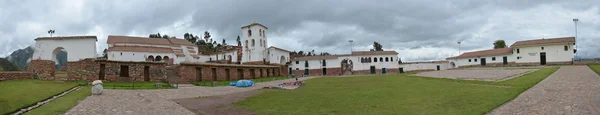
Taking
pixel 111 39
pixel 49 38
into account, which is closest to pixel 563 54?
pixel 49 38

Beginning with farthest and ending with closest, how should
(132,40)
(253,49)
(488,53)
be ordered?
(253,49)
(488,53)
(132,40)

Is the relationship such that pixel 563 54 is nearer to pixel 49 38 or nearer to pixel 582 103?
pixel 582 103

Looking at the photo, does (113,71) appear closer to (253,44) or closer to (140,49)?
(140,49)

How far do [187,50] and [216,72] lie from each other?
23534mm

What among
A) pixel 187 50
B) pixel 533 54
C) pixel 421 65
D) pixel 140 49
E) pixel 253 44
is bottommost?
pixel 421 65

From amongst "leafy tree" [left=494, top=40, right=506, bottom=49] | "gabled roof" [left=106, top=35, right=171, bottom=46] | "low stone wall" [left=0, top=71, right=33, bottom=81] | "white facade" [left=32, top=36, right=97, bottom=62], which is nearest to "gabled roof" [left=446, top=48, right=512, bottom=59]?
"leafy tree" [left=494, top=40, right=506, bottom=49]

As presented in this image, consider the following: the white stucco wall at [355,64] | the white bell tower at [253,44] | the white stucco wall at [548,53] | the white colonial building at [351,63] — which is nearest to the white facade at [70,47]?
the white bell tower at [253,44]

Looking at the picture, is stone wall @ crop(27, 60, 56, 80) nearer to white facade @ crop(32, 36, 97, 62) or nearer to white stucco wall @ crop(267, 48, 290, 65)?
white facade @ crop(32, 36, 97, 62)

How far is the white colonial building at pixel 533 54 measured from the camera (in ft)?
149

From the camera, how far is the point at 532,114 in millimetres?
7922

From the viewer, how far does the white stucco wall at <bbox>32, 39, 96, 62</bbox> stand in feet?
86.2

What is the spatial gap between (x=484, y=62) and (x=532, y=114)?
5367cm

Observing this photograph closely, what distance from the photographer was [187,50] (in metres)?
55.0

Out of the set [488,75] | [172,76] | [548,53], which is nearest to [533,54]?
[548,53]
